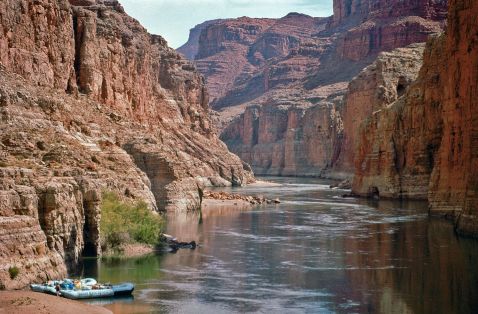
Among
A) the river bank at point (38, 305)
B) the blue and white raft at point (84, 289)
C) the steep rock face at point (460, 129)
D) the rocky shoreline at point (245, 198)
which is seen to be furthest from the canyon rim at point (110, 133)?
the rocky shoreline at point (245, 198)

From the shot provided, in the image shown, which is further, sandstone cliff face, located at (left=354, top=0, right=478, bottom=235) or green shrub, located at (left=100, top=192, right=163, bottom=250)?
sandstone cliff face, located at (left=354, top=0, right=478, bottom=235)

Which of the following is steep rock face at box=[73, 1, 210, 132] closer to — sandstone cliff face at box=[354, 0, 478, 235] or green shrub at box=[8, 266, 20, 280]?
sandstone cliff face at box=[354, 0, 478, 235]

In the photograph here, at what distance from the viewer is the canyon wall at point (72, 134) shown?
39125 mm

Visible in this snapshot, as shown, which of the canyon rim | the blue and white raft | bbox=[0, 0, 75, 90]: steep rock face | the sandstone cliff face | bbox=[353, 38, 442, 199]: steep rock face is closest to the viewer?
the blue and white raft

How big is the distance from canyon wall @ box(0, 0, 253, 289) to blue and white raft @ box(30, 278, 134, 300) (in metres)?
0.77

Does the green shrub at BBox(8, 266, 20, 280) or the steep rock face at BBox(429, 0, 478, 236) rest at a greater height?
the steep rock face at BBox(429, 0, 478, 236)

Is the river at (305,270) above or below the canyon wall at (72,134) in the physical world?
below

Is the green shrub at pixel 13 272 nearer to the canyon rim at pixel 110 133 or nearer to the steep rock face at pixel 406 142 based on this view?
the canyon rim at pixel 110 133

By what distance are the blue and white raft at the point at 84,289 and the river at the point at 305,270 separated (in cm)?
62

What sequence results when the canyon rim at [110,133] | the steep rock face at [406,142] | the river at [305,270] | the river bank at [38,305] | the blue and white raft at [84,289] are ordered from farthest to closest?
1. the steep rock face at [406,142]
2. the canyon rim at [110,133]
3. the river at [305,270]
4. the blue and white raft at [84,289]
5. the river bank at [38,305]

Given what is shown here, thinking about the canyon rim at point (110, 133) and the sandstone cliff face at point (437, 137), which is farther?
the sandstone cliff face at point (437, 137)

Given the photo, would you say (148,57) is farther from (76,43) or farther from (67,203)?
(67,203)

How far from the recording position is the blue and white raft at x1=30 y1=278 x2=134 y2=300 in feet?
123

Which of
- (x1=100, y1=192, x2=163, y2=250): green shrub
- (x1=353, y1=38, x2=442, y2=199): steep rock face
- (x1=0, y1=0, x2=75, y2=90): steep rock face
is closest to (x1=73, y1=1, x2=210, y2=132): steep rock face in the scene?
(x1=0, y1=0, x2=75, y2=90): steep rock face
